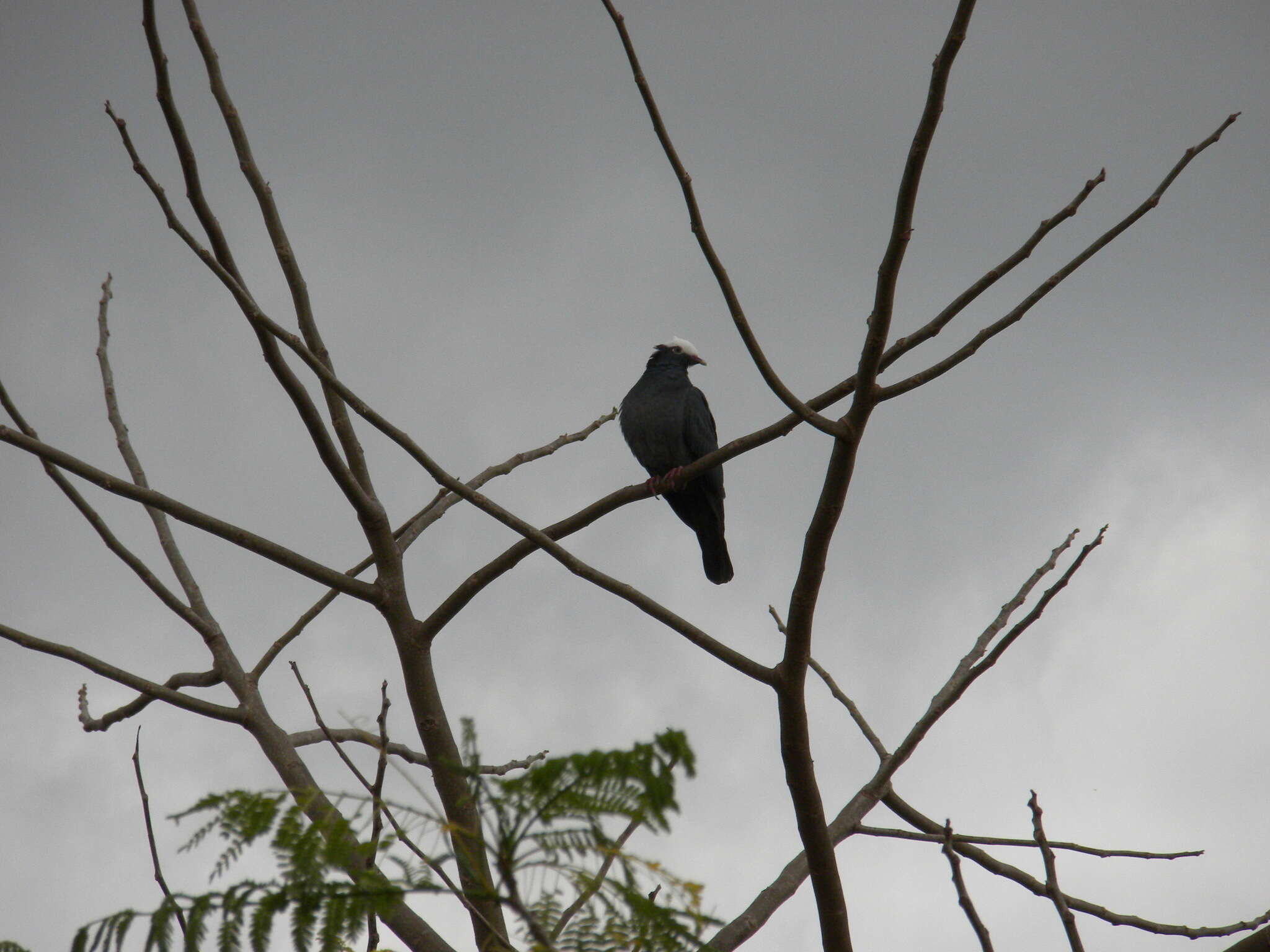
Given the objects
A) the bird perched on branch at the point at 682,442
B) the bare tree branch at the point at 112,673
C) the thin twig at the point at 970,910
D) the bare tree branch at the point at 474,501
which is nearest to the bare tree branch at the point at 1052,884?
the thin twig at the point at 970,910

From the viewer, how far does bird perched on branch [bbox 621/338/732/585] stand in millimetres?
7844

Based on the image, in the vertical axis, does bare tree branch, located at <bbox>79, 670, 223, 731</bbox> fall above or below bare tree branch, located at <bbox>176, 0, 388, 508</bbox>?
below

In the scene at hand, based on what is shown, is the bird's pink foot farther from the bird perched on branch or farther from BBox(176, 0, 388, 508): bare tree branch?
the bird perched on branch

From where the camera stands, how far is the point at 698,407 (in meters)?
8.07

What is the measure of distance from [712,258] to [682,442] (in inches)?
197

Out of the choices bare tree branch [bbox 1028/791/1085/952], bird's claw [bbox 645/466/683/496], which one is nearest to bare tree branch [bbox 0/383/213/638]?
bird's claw [bbox 645/466/683/496]

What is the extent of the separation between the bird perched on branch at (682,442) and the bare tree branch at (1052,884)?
5.47 m

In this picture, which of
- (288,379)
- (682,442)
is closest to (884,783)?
(288,379)

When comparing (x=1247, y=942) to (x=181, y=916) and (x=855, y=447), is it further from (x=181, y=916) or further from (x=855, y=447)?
(x=181, y=916)

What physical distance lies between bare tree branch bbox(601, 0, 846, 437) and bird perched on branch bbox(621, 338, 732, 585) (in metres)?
4.69

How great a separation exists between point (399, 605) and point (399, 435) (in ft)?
3.00

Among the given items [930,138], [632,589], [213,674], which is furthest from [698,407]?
[930,138]

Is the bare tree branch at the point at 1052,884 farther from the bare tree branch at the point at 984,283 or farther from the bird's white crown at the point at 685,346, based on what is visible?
the bird's white crown at the point at 685,346

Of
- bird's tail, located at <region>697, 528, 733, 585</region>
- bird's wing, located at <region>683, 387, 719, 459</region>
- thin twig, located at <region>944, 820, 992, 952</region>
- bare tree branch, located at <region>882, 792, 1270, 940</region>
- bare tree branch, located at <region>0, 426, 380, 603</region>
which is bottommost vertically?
thin twig, located at <region>944, 820, 992, 952</region>
